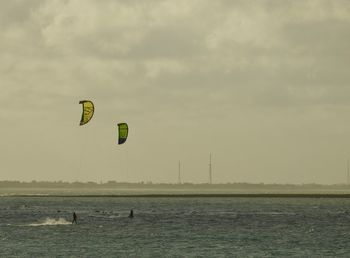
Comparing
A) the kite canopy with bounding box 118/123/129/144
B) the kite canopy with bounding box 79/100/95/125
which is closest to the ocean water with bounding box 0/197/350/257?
the kite canopy with bounding box 118/123/129/144

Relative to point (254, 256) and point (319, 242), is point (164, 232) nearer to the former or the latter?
point (319, 242)

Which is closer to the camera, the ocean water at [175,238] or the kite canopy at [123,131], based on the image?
the ocean water at [175,238]

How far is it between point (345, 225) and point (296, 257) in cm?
4522

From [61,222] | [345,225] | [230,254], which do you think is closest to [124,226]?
[61,222]

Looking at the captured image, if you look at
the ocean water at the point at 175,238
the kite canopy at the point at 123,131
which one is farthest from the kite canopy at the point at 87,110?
the kite canopy at the point at 123,131

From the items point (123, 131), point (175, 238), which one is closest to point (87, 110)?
point (123, 131)

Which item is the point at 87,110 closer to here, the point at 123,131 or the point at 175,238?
the point at 123,131

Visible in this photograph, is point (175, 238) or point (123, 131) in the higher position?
point (123, 131)

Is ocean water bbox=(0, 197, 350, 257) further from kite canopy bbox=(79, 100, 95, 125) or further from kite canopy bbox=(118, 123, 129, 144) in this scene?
kite canopy bbox=(79, 100, 95, 125)

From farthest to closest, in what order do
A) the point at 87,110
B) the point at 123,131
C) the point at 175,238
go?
the point at 123,131, the point at 87,110, the point at 175,238

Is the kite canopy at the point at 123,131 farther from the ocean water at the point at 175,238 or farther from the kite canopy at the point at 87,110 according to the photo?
the kite canopy at the point at 87,110

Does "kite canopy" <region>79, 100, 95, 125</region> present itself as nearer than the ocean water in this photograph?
No

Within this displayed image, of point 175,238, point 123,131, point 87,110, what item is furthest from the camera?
point 123,131

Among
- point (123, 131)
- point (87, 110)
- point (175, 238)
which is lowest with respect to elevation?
point (175, 238)
